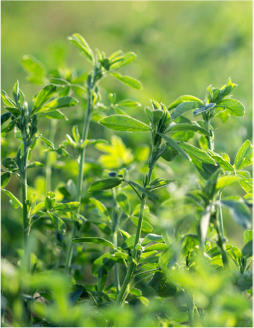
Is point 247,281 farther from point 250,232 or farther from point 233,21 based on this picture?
point 233,21

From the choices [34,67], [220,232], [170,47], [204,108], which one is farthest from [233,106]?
[170,47]

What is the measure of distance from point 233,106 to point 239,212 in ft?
0.64

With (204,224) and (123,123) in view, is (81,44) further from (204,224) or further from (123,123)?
(204,224)

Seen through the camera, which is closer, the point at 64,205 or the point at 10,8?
the point at 64,205

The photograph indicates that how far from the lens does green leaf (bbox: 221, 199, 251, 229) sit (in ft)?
0.92

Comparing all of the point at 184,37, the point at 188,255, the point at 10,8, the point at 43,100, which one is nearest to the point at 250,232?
the point at 188,255

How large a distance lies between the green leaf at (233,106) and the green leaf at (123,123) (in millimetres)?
114

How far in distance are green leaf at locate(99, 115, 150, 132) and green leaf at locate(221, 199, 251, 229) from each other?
159 millimetres

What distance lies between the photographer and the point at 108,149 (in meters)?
0.76

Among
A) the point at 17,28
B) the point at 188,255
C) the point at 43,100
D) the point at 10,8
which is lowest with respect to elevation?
the point at 188,255

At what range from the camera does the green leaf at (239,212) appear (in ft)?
0.92

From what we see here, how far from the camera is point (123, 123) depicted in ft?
1.42

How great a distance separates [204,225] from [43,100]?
0.33 m

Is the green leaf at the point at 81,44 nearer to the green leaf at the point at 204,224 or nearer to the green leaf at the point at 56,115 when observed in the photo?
the green leaf at the point at 56,115
